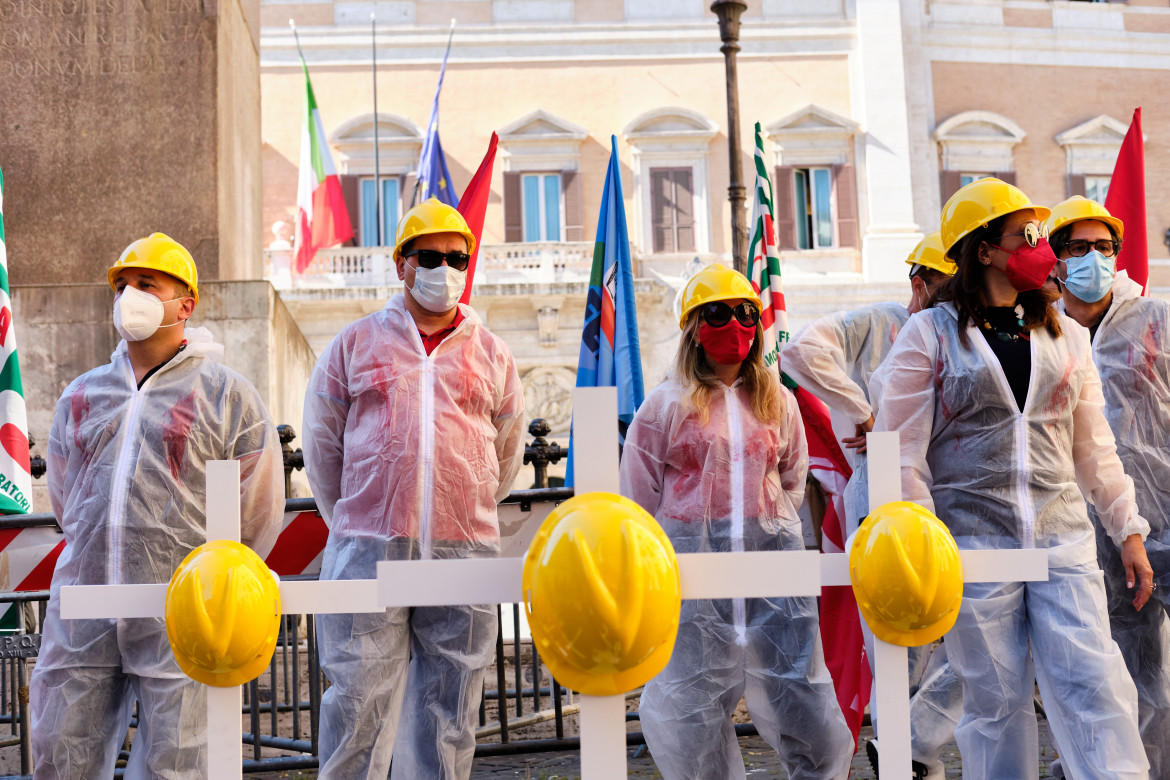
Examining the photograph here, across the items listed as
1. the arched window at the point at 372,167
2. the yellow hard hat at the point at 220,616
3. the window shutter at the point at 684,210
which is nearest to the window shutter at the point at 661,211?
the window shutter at the point at 684,210

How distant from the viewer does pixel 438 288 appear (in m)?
3.82

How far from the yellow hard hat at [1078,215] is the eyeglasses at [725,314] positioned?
1352mm

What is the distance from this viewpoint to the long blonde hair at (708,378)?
3650mm

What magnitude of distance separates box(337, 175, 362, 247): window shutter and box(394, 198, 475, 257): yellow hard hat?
20741 millimetres

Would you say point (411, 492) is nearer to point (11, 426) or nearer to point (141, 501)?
point (141, 501)

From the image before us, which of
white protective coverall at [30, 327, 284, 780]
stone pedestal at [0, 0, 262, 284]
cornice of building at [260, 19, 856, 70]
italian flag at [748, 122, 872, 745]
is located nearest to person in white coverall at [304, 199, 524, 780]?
white protective coverall at [30, 327, 284, 780]

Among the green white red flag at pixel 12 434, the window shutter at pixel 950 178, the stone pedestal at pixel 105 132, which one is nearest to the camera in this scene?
the green white red flag at pixel 12 434

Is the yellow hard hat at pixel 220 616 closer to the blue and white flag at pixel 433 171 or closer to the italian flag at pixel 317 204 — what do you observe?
the blue and white flag at pixel 433 171

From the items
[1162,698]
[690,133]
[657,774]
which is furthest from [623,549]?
[690,133]

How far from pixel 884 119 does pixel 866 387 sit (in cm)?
2043

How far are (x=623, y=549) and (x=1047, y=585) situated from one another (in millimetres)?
1847

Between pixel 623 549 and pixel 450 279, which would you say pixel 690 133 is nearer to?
pixel 450 279

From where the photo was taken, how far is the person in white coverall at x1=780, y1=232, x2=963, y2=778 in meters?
4.25

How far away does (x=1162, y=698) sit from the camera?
412 centimetres
